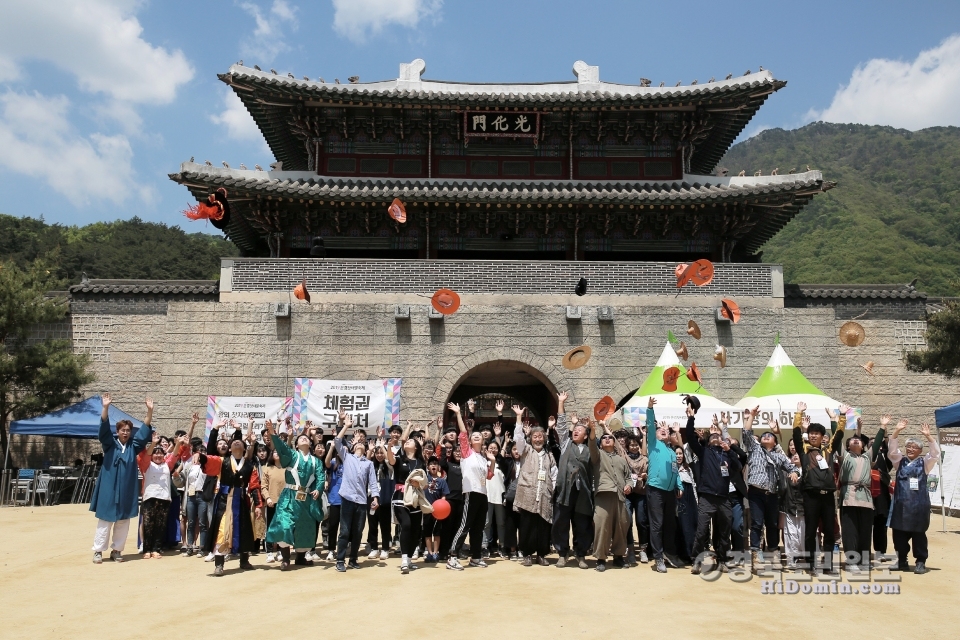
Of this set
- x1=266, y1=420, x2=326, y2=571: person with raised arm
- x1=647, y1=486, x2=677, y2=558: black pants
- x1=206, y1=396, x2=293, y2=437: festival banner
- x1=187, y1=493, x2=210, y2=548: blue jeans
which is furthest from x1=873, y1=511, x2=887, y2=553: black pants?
x1=206, y1=396, x2=293, y2=437: festival banner

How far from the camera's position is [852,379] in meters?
16.6

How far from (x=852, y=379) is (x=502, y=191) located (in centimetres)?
857

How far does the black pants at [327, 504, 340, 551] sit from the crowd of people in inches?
0.7

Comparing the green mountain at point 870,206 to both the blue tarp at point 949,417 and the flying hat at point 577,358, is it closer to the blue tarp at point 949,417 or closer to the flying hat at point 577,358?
the blue tarp at point 949,417

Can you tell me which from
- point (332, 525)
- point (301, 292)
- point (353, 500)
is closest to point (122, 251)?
point (301, 292)

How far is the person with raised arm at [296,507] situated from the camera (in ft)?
27.1

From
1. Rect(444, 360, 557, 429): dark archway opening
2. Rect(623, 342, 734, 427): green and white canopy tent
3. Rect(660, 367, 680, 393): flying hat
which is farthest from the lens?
Rect(444, 360, 557, 429): dark archway opening

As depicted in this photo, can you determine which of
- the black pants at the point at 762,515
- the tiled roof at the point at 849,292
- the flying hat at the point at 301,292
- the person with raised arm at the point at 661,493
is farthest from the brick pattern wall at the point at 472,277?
the black pants at the point at 762,515

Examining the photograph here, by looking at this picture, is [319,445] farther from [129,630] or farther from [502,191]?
[502,191]

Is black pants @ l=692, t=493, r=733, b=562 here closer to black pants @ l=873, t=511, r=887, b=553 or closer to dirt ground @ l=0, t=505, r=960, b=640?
dirt ground @ l=0, t=505, r=960, b=640

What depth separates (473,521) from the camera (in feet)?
28.7

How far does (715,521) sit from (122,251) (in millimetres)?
42598

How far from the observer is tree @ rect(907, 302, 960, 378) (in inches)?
605

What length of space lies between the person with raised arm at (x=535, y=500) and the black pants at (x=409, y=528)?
67 cm
